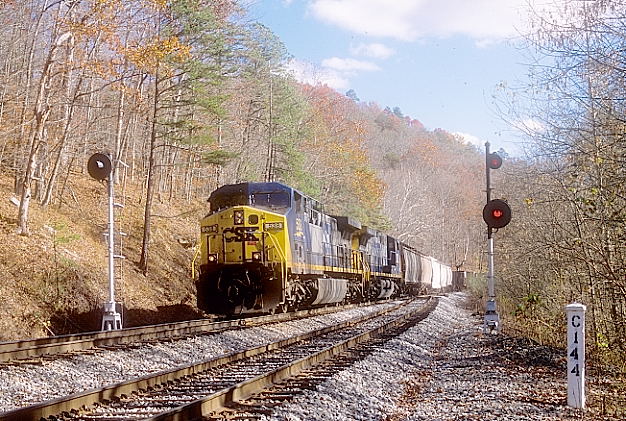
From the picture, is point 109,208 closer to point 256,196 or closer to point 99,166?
point 99,166

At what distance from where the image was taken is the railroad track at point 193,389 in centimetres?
656

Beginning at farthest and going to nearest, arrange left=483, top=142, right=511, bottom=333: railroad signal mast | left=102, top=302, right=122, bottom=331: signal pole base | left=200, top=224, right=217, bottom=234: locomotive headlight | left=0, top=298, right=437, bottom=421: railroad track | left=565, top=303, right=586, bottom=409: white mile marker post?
left=200, top=224, right=217, bottom=234: locomotive headlight < left=483, top=142, right=511, bottom=333: railroad signal mast < left=102, top=302, right=122, bottom=331: signal pole base < left=565, top=303, right=586, bottom=409: white mile marker post < left=0, top=298, right=437, bottom=421: railroad track

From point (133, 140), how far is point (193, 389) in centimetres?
3256

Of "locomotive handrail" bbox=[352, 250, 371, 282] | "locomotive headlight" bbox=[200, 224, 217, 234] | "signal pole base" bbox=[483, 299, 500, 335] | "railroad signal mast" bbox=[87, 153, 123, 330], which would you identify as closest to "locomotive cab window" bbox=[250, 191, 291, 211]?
"locomotive headlight" bbox=[200, 224, 217, 234]

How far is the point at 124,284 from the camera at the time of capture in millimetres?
20609

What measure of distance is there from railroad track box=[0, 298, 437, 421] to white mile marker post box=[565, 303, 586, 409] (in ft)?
11.3

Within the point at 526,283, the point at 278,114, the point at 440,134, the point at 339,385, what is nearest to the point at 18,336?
the point at 339,385

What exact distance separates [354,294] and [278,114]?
13835 millimetres

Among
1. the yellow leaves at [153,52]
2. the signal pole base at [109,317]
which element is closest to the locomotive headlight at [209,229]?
the signal pole base at [109,317]

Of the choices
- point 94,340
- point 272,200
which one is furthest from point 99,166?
point 94,340

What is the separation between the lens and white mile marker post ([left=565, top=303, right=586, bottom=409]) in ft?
23.7

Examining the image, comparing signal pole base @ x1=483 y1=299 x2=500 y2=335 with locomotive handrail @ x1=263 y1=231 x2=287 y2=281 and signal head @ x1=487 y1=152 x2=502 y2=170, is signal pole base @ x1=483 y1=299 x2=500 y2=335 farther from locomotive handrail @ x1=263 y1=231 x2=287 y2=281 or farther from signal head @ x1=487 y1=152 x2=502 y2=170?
locomotive handrail @ x1=263 y1=231 x2=287 y2=281

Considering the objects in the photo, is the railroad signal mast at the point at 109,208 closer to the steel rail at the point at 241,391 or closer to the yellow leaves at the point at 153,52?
the yellow leaves at the point at 153,52

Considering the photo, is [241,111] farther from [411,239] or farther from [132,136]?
[411,239]
